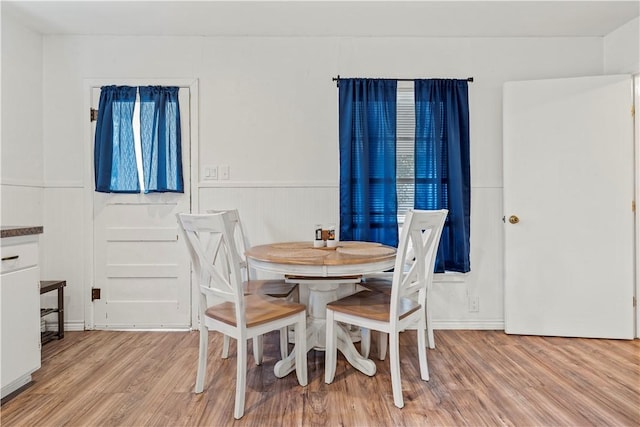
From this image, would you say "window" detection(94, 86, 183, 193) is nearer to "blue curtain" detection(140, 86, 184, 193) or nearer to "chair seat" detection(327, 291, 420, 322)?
"blue curtain" detection(140, 86, 184, 193)

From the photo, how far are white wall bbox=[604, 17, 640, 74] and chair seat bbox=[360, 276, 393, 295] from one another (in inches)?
99.5

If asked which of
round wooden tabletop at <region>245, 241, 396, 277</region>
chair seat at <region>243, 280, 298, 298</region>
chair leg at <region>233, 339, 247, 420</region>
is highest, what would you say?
round wooden tabletop at <region>245, 241, 396, 277</region>

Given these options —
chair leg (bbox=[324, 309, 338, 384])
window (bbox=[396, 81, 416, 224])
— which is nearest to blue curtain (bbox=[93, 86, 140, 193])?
chair leg (bbox=[324, 309, 338, 384])

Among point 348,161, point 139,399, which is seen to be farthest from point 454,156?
point 139,399

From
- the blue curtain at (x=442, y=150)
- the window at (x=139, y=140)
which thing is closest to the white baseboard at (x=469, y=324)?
the blue curtain at (x=442, y=150)

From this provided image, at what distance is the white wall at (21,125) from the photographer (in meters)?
2.63

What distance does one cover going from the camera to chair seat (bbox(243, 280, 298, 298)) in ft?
7.40

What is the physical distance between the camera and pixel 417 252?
6.40ft

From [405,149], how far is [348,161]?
1.70 feet

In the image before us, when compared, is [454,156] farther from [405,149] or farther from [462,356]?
[462,356]

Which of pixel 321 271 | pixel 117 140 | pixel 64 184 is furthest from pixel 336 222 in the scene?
pixel 64 184

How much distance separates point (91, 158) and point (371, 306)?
2627 mm

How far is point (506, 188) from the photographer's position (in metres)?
2.89

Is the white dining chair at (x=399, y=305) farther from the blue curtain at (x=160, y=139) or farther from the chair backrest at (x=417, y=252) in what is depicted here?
the blue curtain at (x=160, y=139)
